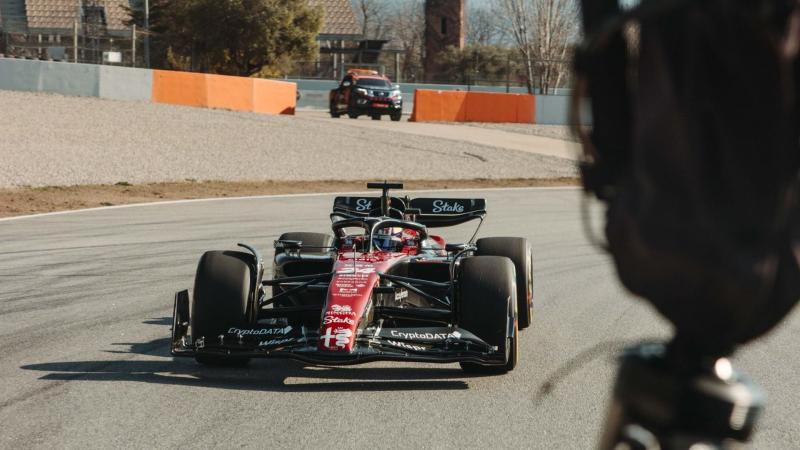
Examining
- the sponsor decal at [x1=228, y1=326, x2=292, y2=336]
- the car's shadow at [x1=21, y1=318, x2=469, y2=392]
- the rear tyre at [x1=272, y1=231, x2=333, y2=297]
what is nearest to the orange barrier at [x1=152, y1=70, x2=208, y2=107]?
the rear tyre at [x1=272, y1=231, x2=333, y2=297]

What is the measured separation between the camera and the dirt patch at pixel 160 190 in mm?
18578

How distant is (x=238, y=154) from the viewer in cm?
2756

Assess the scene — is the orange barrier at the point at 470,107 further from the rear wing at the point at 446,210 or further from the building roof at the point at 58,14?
the building roof at the point at 58,14

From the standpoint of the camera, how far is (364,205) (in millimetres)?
9141

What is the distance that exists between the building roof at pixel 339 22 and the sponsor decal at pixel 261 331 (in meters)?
59.9

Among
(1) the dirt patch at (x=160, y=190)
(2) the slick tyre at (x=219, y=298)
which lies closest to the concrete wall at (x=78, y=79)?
(1) the dirt patch at (x=160, y=190)

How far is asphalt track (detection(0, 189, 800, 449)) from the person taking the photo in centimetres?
545

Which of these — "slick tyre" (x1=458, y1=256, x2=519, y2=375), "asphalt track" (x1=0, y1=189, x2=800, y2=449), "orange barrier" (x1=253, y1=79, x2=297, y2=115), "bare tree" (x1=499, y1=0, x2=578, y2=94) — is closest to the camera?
"asphalt track" (x1=0, y1=189, x2=800, y2=449)

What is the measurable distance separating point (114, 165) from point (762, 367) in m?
19.2

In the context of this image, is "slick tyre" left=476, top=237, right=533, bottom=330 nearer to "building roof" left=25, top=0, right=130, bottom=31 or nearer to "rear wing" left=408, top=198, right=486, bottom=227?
"rear wing" left=408, top=198, right=486, bottom=227

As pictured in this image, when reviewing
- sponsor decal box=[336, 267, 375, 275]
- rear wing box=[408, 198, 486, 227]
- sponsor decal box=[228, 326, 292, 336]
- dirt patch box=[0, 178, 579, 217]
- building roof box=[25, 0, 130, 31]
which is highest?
building roof box=[25, 0, 130, 31]

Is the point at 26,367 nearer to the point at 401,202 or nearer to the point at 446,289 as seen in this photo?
the point at 446,289

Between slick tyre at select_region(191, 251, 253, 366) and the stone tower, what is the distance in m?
57.7

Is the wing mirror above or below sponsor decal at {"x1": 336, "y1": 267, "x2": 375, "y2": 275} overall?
above
